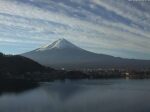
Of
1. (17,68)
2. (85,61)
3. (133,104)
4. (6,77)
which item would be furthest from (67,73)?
(85,61)

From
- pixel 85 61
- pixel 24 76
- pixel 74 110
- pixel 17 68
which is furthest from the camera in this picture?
pixel 85 61

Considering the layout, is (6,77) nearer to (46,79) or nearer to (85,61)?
(46,79)

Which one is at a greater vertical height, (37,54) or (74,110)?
(37,54)

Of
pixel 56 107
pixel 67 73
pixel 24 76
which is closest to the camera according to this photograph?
pixel 56 107

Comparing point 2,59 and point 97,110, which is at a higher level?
point 2,59

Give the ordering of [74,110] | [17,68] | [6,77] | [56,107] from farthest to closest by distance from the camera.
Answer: [17,68]
[6,77]
[56,107]
[74,110]

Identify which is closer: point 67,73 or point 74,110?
point 74,110

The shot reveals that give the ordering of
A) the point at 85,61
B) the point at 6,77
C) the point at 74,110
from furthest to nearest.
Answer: the point at 85,61 < the point at 6,77 < the point at 74,110

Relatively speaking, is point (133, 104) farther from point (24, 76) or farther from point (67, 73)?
point (67, 73)

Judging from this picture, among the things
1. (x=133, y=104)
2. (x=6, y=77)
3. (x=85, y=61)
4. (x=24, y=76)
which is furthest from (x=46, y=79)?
(x=85, y=61)
